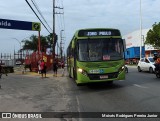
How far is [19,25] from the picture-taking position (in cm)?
3041

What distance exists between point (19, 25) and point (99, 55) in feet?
47.6

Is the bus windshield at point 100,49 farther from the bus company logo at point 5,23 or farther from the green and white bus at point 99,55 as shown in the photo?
the bus company logo at point 5,23

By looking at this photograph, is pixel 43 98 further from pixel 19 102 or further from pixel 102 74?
pixel 102 74

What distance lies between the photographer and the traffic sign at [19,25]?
25723 millimetres

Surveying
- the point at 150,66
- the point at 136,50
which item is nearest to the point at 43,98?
the point at 150,66

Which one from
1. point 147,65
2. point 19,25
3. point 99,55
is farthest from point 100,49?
point 147,65

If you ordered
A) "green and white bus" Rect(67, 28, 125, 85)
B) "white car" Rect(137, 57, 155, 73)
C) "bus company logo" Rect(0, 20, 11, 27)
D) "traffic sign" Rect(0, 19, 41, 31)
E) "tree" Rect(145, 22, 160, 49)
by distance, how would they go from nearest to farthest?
"green and white bus" Rect(67, 28, 125, 85), "bus company logo" Rect(0, 20, 11, 27), "traffic sign" Rect(0, 19, 41, 31), "white car" Rect(137, 57, 155, 73), "tree" Rect(145, 22, 160, 49)

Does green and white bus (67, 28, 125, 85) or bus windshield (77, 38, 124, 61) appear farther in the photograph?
bus windshield (77, 38, 124, 61)

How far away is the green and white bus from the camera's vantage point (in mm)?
17484

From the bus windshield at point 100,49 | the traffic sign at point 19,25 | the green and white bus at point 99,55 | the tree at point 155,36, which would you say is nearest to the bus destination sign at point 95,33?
the green and white bus at point 99,55

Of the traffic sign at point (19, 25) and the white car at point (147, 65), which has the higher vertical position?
the traffic sign at point (19, 25)

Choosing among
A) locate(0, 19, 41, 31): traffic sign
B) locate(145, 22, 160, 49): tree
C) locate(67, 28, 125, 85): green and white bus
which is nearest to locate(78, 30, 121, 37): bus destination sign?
locate(67, 28, 125, 85): green and white bus

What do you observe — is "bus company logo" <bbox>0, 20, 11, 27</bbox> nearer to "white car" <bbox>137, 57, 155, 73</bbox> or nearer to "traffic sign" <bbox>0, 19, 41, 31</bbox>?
"traffic sign" <bbox>0, 19, 41, 31</bbox>

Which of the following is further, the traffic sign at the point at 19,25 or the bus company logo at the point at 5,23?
the traffic sign at the point at 19,25
